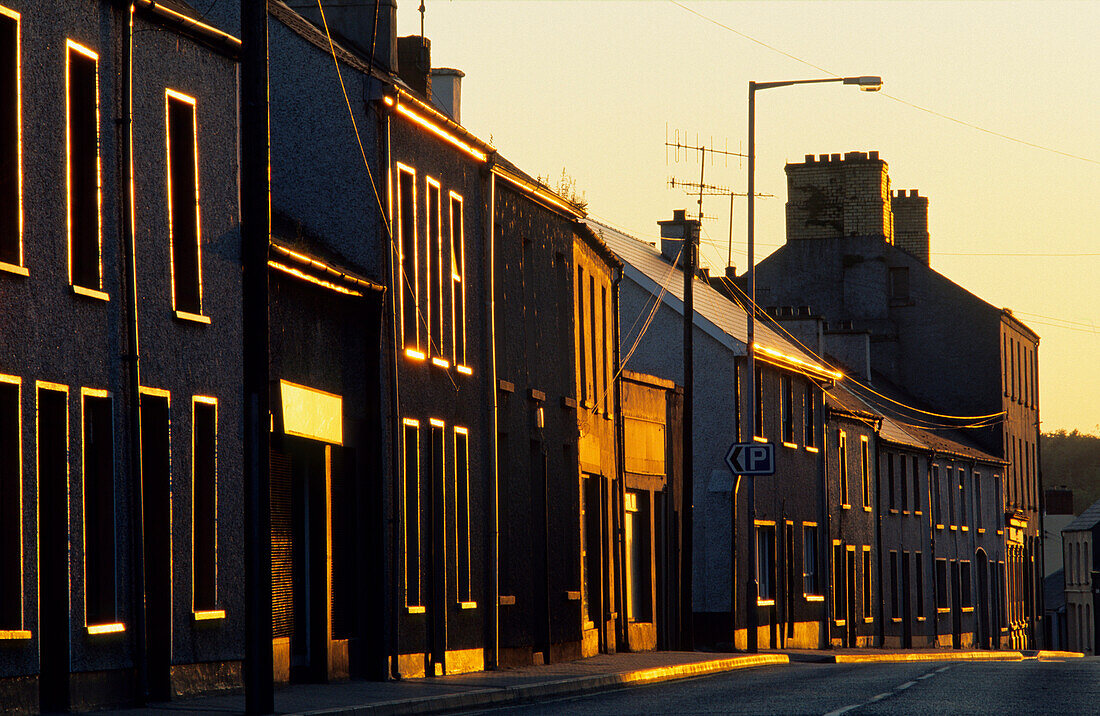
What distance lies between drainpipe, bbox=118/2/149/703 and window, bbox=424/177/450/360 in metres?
6.87

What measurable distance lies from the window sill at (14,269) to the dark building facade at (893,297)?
154 ft

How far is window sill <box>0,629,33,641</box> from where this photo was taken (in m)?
13.1

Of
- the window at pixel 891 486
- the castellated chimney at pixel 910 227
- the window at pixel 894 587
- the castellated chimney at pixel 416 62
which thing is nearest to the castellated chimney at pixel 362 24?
the castellated chimney at pixel 416 62

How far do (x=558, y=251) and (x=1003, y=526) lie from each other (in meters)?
42.5

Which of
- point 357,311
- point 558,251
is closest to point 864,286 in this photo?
point 558,251

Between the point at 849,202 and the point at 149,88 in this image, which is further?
the point at 849,202

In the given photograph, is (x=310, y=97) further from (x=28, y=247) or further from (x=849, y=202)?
(x=849, y=202)

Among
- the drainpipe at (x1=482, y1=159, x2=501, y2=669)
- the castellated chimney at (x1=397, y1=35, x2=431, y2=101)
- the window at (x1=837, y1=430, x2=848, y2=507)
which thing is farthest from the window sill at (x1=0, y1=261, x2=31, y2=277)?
the window at (x1=837, y1=430, x2=848, y2=507)

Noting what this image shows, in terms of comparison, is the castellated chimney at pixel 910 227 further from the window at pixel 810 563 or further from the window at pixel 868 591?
the window at pixel 810 563

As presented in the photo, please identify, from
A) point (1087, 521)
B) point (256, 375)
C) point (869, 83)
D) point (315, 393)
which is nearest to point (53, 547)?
point (256, 375)

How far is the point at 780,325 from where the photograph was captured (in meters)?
53.2

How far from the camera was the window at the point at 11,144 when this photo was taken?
13852mm

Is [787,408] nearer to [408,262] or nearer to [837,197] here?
[837,197]

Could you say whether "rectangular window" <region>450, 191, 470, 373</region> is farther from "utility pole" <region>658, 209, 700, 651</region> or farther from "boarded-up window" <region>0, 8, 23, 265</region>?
"boarded-up window" <region>0, 8, 23, 265</region>
